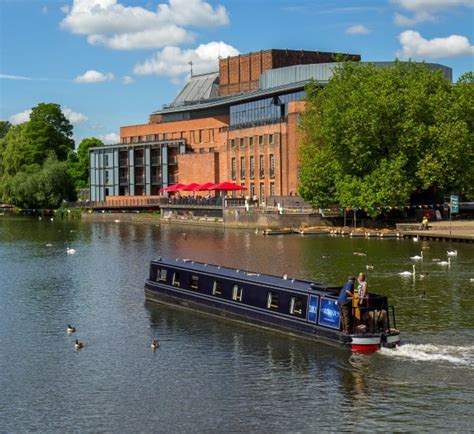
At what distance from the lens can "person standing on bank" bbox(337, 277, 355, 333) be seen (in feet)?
100

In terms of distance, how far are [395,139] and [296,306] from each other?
5404cm

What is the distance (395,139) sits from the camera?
84625 millimetres

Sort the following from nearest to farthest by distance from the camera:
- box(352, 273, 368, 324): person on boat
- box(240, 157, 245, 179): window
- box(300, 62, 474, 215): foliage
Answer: box(352, 273, 368, 324): person on boat, box(300, 62, 474, 215): foliage, box(240, 157, 245, 179): window

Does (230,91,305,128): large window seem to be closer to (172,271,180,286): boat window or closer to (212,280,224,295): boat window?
(172,271,180,286): boat window

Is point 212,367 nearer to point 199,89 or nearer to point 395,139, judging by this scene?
point 395,139

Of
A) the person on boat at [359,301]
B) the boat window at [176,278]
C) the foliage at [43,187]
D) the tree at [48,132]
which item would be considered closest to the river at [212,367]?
the person on boat at [359,301]

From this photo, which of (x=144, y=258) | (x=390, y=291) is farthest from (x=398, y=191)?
(x=390, y=291)

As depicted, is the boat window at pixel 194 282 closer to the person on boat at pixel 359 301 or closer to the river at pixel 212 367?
the river at pixel 212 367

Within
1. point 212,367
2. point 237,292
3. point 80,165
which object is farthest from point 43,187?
point 212,367

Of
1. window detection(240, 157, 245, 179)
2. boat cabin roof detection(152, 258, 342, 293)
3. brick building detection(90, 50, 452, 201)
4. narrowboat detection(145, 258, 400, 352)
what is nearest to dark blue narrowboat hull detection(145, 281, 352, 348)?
narrowboat detection(145, 258, 400, 352)

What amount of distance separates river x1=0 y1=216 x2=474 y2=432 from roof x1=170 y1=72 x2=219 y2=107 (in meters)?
98.3

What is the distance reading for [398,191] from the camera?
270ft

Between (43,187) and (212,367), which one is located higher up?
(43,187)

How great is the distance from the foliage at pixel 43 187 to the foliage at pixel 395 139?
64609 millimetres
